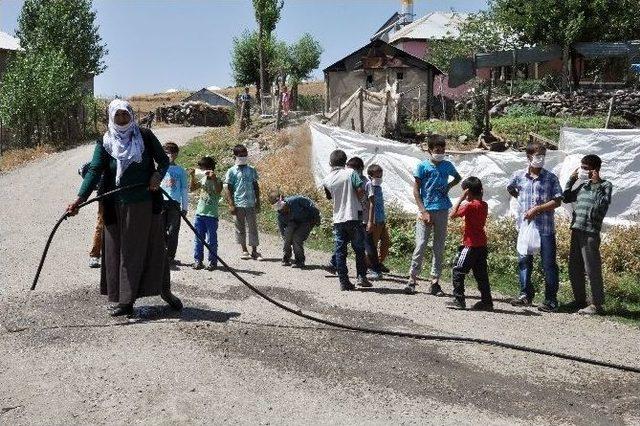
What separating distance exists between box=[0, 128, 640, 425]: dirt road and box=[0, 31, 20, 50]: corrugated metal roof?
1483 inches

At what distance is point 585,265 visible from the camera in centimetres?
793

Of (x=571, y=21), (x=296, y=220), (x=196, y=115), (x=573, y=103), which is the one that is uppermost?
(x=571, y=21)

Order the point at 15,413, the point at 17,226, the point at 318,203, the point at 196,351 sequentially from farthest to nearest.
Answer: the point at 318,203 < the point at 17,226 < the point at 196,351 < the point at 15,413

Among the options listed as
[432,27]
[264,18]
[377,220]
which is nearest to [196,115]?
[264,18]

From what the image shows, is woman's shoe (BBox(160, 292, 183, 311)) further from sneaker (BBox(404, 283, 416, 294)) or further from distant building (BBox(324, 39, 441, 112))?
distant building (BBox(324, 39, 441, 112))

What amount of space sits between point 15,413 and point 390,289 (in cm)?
495

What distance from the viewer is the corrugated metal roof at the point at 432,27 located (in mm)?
52188

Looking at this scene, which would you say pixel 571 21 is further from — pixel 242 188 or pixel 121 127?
pixel 121 127

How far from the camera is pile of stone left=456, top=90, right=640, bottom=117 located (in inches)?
1051

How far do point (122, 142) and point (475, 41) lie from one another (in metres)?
38.5

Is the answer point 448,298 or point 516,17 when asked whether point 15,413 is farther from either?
point 516,17

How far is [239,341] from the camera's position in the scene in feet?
19.9

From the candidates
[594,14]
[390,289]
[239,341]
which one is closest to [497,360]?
[239,341]

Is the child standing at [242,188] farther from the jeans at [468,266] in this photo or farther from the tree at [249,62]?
the tree at [249,62]
